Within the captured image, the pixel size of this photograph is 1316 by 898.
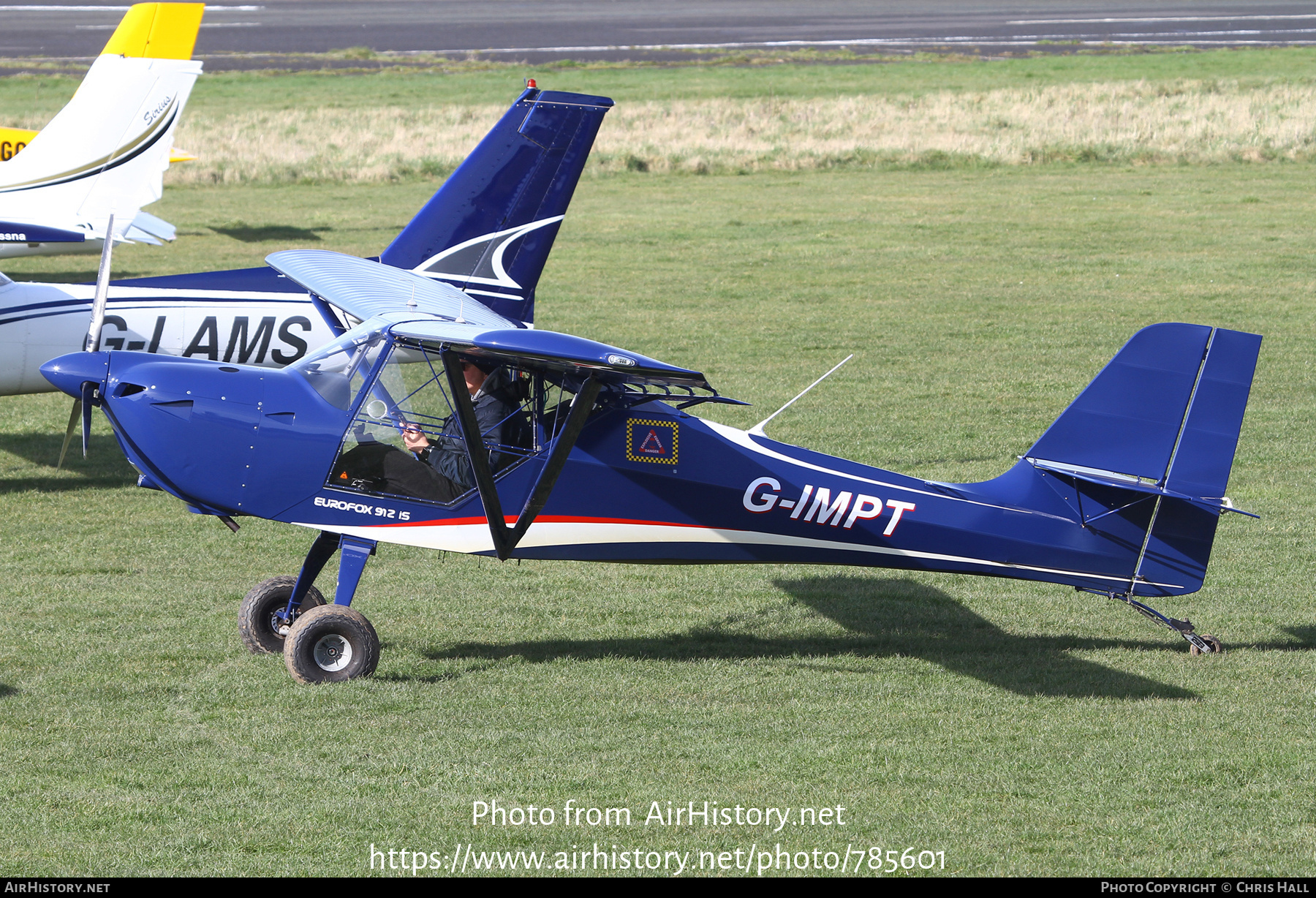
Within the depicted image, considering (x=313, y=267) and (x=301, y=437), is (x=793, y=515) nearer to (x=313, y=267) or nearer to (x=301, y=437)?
(x=301, y=437)

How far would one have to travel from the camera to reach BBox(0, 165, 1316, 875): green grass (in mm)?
6164

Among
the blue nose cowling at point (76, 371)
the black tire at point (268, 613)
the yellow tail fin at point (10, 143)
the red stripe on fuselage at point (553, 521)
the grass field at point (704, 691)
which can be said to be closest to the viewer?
the grass field at point (704, 691)

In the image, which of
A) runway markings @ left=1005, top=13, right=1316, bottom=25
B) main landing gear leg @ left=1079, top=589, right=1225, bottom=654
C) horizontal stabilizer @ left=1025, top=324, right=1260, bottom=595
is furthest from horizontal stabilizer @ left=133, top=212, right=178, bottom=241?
runway markings @ left=1005, top=13, right=1316, bottom=25

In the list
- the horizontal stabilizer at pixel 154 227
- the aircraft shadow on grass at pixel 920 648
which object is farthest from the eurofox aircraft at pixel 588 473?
the horizontal stabilizer at pixel 154 227

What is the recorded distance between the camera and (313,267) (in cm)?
972

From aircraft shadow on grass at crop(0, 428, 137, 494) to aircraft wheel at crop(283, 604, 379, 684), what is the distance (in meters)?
5.93

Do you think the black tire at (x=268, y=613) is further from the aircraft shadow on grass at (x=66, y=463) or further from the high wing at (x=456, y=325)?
the aircraft shadow on grass at (x=66, y=463)

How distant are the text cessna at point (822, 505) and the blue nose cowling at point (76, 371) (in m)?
3.79

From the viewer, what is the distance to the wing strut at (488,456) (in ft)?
24.6

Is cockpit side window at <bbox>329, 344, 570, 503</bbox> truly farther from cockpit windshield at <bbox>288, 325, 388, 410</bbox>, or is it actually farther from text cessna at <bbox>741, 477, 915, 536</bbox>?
text cessna at <bbox>741, 477, 915, 536</bbox>

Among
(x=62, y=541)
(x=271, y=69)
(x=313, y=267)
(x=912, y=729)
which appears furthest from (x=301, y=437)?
(x=271, y=69)

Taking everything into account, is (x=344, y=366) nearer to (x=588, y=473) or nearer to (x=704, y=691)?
(x=588, y=473)

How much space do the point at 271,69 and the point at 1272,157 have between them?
3491 cm

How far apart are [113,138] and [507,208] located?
769 centimetres
